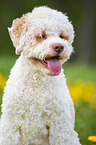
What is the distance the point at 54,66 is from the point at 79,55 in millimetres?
19182

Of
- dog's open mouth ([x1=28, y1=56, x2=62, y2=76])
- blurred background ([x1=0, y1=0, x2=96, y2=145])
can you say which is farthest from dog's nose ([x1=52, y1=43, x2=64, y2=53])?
blurred background ([x1=0, y1=0, x2=96, y2=145])

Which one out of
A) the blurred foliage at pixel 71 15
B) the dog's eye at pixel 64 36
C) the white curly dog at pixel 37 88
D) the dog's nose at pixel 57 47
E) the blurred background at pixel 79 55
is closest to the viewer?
the dog's nose at pixel 57 47

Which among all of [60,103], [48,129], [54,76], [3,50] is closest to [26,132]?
[48,129]

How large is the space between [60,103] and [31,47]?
797mm

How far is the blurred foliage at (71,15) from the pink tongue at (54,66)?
1689 cm

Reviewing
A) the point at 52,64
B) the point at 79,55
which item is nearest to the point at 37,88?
the point at 52,64

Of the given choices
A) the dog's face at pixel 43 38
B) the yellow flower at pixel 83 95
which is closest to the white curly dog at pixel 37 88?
the dog's face at pixel 43 38

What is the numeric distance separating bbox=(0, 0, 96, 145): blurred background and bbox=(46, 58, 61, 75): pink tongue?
2111 millimetres

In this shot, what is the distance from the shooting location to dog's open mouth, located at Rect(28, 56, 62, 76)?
339cm

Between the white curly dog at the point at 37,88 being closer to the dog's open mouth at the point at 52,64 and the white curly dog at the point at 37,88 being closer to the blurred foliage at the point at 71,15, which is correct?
the dog's open mouth at the point at 52,64

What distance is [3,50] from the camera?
81.6ft

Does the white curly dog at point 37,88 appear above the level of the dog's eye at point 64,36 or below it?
below

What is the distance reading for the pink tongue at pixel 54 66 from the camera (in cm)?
339

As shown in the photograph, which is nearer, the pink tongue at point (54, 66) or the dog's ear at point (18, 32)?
the pink tongue at point (54, 66)
